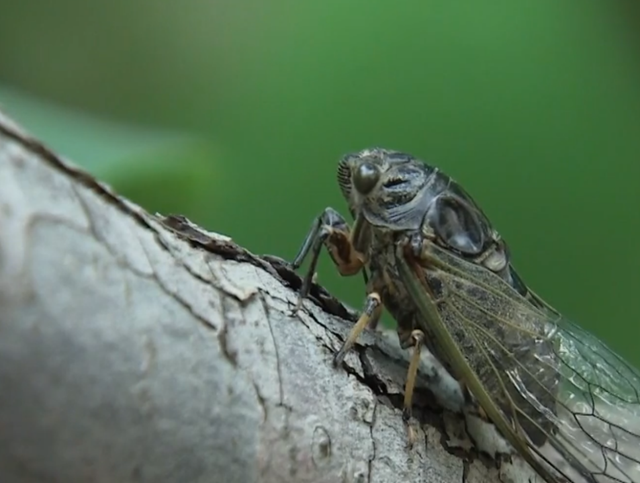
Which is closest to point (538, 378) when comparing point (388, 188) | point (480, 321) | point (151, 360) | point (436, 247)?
point (480, 321)

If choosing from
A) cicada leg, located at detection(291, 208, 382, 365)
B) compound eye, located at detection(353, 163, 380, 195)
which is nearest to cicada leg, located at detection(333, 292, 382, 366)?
cicada leg, located at detection(291, 208, 382, 365)

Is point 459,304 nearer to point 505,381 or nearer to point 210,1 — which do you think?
point 505,381

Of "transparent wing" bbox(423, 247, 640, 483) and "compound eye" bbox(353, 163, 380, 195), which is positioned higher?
"compound eye" bbox(353, 163, 380, 195)

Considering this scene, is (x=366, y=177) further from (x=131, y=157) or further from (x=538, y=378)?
(x=131, y=157)

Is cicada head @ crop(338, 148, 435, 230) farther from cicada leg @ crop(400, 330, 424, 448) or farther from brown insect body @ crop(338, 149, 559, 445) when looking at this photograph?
cicada leg @ crop(400, 330, 424, 448)

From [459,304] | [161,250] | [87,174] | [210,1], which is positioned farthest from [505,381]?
[210,1]

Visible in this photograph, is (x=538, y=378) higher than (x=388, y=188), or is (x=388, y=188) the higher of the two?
(x=388, y=188)
